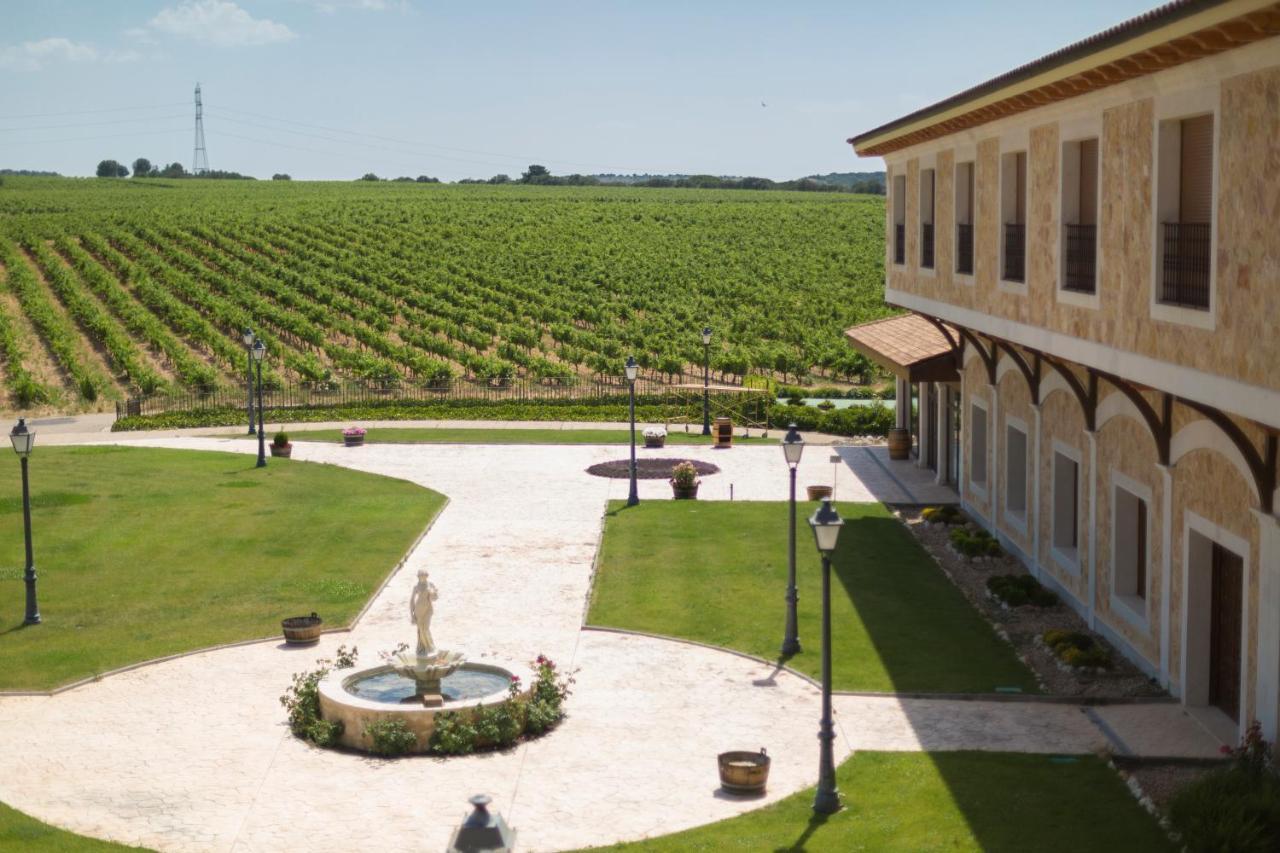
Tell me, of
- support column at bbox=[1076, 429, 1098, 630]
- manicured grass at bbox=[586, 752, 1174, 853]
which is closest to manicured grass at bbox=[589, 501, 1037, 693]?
support column at bbox=[1076, 429, 1098, 630]

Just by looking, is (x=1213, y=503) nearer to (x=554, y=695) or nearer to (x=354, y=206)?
(x=554, y=695)

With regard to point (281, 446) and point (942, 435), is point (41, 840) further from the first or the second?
point (281, 446)

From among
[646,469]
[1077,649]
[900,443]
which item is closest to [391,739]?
[1077,649]

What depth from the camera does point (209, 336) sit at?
68.5 meters

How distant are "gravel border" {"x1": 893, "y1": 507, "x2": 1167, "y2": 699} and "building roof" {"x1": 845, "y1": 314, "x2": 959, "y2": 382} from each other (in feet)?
11.2

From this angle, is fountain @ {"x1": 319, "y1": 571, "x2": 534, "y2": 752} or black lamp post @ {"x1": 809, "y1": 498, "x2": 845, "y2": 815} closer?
black lamp post @ {"x1": 809, "y1": 498, "x2": 845, "y2": 815}

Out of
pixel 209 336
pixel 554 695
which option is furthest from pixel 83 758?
pixel 209 336

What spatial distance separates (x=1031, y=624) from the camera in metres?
23.8

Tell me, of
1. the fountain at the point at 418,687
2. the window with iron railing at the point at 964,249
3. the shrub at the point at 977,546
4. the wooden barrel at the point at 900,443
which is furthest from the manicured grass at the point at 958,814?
the wooden barrel at the point at 900,443

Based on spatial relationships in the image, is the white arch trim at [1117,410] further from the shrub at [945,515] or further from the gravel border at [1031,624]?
the shrub at [945,515]

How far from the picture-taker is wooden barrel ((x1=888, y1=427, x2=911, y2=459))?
40.5 metres

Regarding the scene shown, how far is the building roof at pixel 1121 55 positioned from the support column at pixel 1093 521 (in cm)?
514

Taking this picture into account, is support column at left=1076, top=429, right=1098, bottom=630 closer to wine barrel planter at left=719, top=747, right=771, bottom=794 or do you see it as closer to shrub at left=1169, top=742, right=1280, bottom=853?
shrub at left=1169, top=742, right=1280, bottom=853

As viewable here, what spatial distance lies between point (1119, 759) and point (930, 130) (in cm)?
1517
